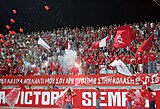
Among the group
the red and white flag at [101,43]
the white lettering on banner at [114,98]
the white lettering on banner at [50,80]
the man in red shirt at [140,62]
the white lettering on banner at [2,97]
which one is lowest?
the white lettering on banner at [2,97]

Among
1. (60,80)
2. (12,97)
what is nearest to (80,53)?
(60,80)

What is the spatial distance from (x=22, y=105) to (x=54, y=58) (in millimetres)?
5686

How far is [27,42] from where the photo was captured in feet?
84.4

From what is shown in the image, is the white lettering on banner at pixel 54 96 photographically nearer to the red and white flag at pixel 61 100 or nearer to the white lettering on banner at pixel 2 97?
the red and white flag at pixel 61 100

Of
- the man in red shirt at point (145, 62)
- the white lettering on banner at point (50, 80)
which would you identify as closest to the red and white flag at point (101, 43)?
the man in red shirt at point (145, 62)

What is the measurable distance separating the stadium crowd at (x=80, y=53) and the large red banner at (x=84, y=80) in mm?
1910

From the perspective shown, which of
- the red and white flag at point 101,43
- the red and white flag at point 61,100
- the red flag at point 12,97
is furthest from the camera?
the red and white flag at point 101,43

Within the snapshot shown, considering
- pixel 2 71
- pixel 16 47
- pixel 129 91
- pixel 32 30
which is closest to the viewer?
pixel 129 91

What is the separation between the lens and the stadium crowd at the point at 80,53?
16375 millimetres

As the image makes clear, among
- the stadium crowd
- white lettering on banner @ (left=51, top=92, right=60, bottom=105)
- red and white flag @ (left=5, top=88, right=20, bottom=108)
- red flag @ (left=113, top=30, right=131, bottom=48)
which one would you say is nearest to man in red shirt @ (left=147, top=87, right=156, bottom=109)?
the stadium crowd

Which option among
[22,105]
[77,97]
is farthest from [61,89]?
[22,105]

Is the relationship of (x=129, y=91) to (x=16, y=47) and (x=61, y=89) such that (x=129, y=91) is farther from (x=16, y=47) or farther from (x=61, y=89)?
(x=16, y=47)

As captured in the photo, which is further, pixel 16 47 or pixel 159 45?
pixel 16 47

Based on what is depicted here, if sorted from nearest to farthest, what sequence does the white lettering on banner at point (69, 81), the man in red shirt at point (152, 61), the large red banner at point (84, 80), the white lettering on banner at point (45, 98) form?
1. the large red banner at point (84, 80)
2. the man in red shirt at point (152, 61)
3. the white lettering on banner at point (69, 81)
4. the white lettering on banner at point (45, 98)
